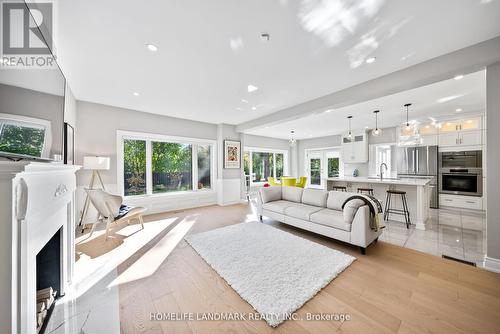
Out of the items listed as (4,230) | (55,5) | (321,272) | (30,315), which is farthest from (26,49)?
(321,272)

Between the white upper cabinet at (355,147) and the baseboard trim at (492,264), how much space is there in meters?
4.88

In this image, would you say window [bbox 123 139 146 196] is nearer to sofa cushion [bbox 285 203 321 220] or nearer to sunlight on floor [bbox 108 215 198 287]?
sunlight on floor [bbox 108 215 198 287]

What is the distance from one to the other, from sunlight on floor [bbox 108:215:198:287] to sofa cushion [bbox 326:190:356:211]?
2.75 meters

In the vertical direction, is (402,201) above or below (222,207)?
above

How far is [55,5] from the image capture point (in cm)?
159

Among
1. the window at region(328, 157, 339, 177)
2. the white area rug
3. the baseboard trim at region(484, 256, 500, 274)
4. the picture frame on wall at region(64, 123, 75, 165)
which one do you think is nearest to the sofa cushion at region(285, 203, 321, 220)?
the white area rug

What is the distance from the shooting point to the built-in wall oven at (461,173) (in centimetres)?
464

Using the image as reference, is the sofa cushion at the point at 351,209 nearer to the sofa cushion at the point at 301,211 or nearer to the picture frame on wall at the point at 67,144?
the sofa cushion at the point at 301,211

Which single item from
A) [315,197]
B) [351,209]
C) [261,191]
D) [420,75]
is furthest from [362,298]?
[420,75]

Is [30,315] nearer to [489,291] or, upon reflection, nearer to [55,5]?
[55,5]

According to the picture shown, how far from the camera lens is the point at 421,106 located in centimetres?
427

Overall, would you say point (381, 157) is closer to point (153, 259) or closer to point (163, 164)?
point (163, 164)

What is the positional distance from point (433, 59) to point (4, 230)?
415 centimetres

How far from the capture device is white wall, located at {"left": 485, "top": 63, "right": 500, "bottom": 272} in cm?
213
